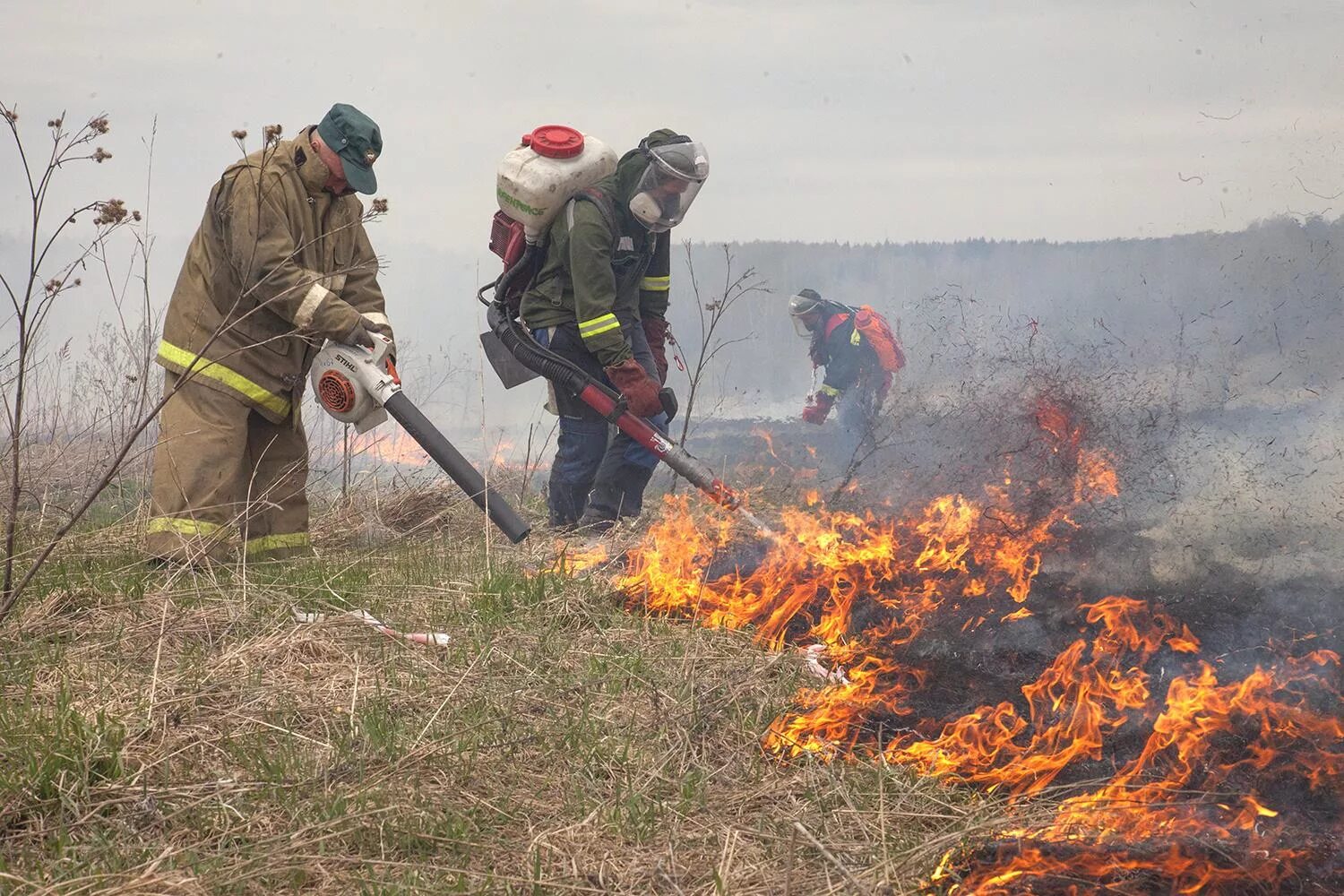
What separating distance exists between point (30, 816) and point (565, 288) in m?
3.99

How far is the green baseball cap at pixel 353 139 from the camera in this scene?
4762mm

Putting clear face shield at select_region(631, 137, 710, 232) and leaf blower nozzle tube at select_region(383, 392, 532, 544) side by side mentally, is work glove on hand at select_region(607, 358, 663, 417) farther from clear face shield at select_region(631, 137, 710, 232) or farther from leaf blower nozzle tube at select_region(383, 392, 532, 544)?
leaf blower nozzle tube at select_region(383, 392, 532, 544)

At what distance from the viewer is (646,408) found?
574 cm

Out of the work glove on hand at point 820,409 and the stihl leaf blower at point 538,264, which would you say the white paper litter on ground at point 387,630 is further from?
the work glove on hand at point 820,409

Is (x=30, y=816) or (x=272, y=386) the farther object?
(x=272, y=386)

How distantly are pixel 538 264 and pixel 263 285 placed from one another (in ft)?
6.01

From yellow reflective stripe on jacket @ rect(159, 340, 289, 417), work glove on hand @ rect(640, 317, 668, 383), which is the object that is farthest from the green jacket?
yellow reflective stripe on jacket @ rect(159, 340, 289, 417)

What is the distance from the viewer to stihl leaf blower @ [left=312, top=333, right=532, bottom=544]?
477cm

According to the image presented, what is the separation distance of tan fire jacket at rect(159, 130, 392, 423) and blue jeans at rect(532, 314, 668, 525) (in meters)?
1.30

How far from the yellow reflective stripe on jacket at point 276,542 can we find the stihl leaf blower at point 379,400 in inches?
24.9

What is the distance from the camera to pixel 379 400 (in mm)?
4773

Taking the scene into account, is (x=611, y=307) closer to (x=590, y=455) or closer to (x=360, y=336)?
(x=590, y=455)

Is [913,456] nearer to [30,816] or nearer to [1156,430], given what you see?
[1156,430]

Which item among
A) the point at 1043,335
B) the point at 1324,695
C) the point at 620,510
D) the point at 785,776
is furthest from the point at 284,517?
the point at 1043,335
